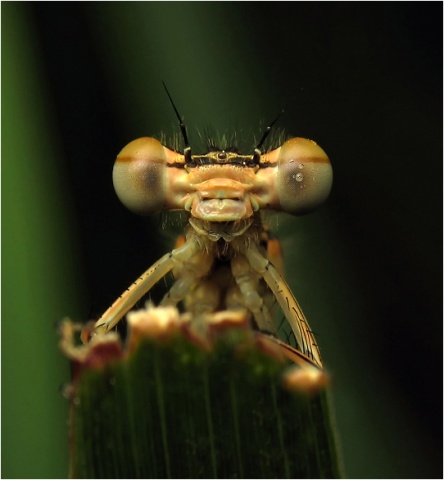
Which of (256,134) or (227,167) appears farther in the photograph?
(256,134)

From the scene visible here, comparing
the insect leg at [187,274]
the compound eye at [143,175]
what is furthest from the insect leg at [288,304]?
the compound eye at [143,175]

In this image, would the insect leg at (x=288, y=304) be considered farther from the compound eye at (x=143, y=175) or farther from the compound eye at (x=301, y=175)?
the compound eye at (x=143, y=175)

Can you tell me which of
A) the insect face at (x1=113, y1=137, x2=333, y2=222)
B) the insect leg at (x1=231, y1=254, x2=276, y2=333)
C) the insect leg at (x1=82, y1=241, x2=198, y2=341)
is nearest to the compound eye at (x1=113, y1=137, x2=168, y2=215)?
the insect face at (x1=113, y1=137, x2=333, y2=222)

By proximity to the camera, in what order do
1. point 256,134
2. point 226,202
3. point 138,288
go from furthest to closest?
point 256,134
point 138,288
point 226,202

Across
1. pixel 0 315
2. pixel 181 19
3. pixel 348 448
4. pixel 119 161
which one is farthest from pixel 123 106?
pixel 348 448

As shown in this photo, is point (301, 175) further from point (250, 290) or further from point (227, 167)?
point (250, 290)

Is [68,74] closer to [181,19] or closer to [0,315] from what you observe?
[181,19]

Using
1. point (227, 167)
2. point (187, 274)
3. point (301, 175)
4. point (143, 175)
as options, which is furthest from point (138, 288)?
point (301, 175)

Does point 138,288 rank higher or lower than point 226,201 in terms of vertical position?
lower
